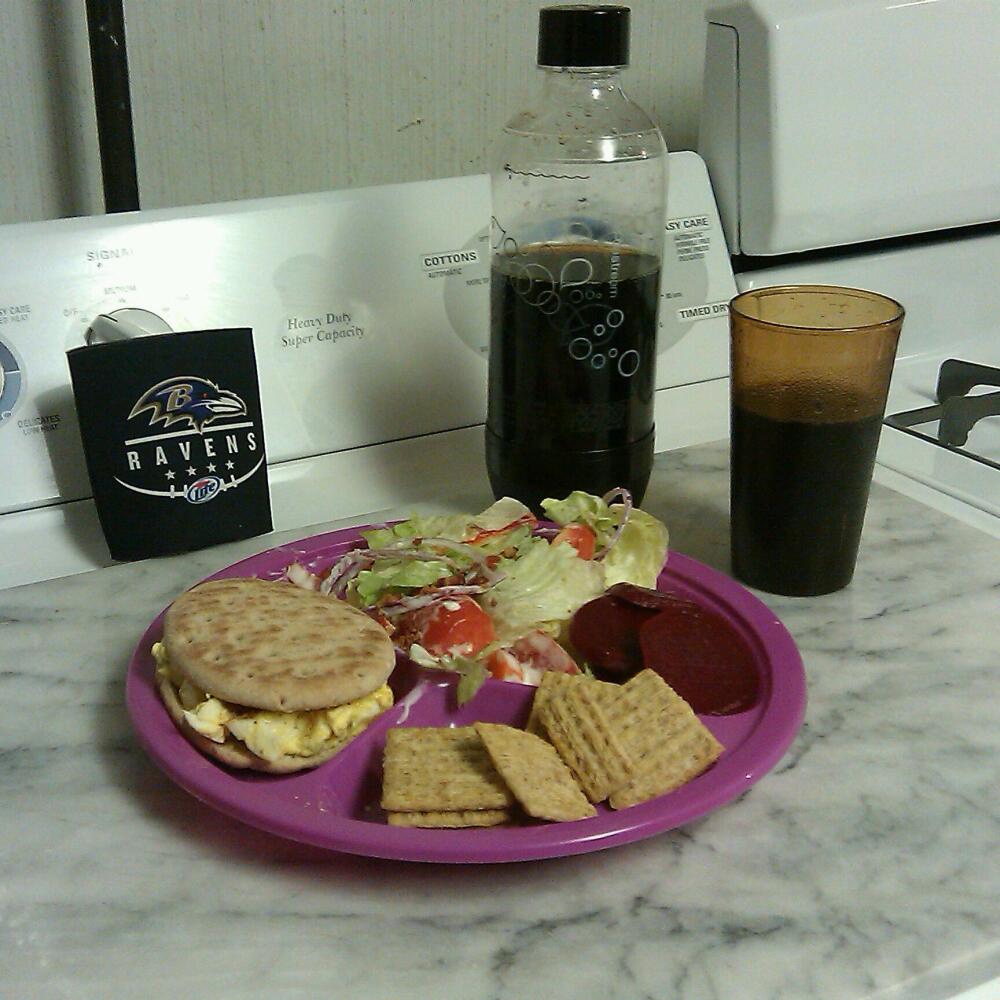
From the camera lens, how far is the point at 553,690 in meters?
0.68

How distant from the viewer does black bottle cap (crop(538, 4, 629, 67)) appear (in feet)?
2.70

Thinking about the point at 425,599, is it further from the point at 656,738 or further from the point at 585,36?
the point at 585,36

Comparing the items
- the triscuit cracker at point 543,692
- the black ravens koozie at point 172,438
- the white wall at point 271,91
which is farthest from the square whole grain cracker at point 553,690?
the white wall at point 271,91

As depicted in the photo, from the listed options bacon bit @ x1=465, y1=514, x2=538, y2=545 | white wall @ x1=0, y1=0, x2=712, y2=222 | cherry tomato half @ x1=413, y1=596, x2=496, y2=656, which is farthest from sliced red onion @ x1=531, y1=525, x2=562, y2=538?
white wall @ x1=0, y1=0, x2=712, y2=222

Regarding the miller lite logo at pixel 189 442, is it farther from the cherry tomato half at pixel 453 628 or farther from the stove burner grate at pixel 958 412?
the stove burner grate at pixel 958 412

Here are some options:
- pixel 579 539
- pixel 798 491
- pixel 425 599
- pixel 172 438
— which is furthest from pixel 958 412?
pixel 172 438

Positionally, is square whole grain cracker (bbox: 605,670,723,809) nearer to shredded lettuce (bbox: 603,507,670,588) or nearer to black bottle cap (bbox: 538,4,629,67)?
shredded lettuce (bbox: 603,507,670,588)

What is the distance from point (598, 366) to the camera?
0.90 metres

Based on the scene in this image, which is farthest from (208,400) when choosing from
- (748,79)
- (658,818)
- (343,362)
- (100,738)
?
(748,79)

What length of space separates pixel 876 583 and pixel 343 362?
0.48 m

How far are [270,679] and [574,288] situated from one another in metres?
0.41

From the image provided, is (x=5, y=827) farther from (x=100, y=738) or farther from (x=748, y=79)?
(x=748, y=79)

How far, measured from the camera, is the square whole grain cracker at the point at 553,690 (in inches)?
26.6

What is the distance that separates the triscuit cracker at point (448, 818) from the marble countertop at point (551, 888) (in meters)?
0.02
